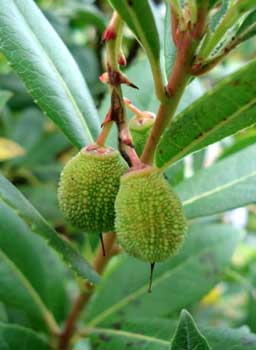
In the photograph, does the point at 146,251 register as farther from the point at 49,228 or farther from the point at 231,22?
the point at 231,22

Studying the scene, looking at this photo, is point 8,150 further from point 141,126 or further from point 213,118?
point 213,118

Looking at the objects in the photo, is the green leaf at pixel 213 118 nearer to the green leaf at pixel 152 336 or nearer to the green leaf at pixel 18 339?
the green leaf at pixel 152 336

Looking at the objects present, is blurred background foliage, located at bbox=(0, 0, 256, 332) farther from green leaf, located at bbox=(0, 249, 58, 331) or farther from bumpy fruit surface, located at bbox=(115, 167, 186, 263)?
bumpy fruit surface, located at bbox=(115, 167, 186, 263)

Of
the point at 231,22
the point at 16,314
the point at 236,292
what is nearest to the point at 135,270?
the point at 16,314

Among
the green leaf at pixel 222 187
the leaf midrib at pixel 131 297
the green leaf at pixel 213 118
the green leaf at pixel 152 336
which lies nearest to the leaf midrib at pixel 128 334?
the green leaf at pixel 152 336

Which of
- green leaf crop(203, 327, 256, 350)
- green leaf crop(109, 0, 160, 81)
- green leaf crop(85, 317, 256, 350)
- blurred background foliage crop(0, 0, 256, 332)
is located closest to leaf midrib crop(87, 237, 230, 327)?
green leaf crop(85, 317, 256, 350)

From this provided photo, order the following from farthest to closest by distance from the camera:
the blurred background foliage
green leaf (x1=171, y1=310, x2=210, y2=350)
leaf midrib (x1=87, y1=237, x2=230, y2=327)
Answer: the blurred background foliage, leaf midrib (x1=87, y1=237, x2=230, y2=327), green leaf (x1=171, y1=310, x2=210, y2=350)

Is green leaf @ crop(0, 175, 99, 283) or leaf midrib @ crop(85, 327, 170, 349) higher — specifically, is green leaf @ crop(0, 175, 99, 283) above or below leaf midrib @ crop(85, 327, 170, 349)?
above
